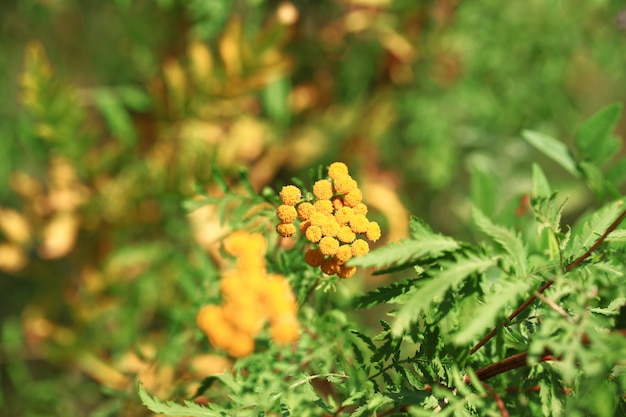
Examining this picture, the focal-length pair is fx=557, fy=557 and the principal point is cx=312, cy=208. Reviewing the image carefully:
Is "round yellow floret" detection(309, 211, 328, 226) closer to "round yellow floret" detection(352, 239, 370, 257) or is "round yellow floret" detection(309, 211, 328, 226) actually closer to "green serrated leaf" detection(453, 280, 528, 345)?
"round yellow floret" detection(352, 239, 370, 257)

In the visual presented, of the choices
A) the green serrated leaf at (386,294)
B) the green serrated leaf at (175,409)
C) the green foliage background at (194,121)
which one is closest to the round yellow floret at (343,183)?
the green serrated leaf at (386,294)

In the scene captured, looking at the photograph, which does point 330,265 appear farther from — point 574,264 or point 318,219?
point 574,264

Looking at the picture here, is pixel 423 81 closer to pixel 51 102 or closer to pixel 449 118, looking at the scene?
pixel 449 118

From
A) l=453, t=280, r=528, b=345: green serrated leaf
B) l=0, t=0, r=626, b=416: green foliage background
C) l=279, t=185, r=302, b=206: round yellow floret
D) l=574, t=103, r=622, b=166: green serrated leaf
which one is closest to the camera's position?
l=453, t=280, r=528, b=345: green serrated leaf

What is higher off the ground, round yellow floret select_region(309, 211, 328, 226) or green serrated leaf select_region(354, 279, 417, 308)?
round yellow floret select_region(309, 211, 328, 226)

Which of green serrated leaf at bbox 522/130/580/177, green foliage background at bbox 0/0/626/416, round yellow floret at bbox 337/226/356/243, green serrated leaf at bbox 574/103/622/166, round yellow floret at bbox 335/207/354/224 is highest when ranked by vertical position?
green foliage background at bbox 0/0/626/416

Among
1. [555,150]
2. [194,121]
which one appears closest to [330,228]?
[555,150]

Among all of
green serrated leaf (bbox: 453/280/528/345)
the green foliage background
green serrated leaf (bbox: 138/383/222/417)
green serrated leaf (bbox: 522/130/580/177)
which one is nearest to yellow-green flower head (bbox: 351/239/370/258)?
green serrated leaf (bbox: 453/280/528/345)
